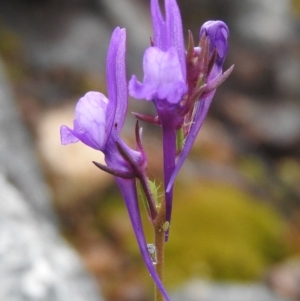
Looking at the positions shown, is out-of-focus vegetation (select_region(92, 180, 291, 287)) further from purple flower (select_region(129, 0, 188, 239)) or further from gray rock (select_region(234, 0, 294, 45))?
gray rock (select_region(234, 0, 294, 45))

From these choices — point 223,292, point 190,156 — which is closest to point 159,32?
point 223,292

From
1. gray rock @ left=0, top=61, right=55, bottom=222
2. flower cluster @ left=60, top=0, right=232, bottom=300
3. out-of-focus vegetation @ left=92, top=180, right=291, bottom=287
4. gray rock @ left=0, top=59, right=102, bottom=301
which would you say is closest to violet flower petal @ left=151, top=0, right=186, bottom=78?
flower cluster @ left=60, top=0, right=232, bottom=300

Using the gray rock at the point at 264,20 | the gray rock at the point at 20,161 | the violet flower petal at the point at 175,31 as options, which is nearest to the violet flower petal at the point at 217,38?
the violet flower petal at the point at 175,31

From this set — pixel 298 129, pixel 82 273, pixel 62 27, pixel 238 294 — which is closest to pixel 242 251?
pixel 238 294

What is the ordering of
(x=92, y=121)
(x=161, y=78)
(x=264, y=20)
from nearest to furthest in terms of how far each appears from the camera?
(x=161, y=78) → (x=92, y=121) → (x=264, y=20)

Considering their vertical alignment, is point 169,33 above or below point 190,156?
below

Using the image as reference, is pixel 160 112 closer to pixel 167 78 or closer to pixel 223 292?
pixel 167 78
